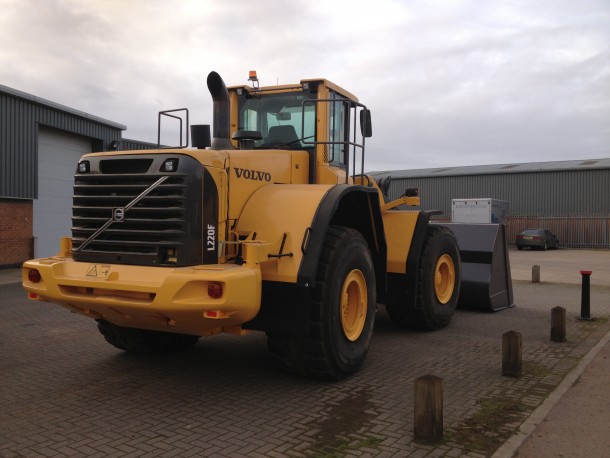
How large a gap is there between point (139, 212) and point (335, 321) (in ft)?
6.42

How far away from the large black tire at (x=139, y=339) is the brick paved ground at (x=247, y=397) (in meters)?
0.13

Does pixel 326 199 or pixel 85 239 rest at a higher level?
pixel 326 199

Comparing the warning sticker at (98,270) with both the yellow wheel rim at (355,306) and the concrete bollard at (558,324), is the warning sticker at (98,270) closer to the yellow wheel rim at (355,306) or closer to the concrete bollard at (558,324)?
the yellow wheel rim at (355,306)

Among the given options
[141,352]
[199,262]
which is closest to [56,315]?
[141,352]

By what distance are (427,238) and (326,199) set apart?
9.69 feet

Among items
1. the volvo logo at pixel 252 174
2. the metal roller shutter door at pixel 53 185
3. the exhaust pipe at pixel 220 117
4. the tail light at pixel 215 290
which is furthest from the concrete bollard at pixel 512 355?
the metal roller shutter door at pixel 53 185

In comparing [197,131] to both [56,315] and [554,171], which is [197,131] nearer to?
[56,315]

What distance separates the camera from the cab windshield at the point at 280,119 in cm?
621

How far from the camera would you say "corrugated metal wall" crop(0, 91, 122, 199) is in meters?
15.5

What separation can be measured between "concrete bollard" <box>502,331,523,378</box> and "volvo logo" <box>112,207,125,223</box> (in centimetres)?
381

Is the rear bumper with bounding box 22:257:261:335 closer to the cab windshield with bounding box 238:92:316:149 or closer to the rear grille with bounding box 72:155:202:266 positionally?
the rear grille with bounding box 72:155:202:266

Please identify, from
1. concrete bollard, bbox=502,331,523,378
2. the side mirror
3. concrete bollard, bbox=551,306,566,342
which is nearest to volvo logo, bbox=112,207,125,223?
the side mirror

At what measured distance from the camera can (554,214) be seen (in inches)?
1411

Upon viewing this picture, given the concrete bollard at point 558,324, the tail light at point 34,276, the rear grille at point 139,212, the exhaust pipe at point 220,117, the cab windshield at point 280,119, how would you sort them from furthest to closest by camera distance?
the concrete bollard at point 558,324 < the cab windshield at point 280,119 < the exhaust pipe at point 220,117 < the tail light at point 34,276 < the rear grille at point 139,212
